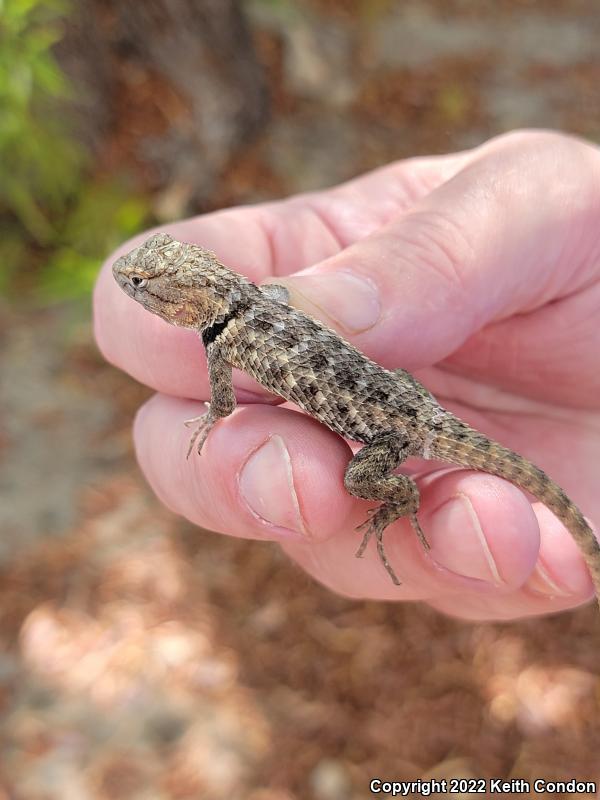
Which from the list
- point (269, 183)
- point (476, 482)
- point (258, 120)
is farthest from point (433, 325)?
point (258, 120)

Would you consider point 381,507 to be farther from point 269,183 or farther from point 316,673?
point 269,183

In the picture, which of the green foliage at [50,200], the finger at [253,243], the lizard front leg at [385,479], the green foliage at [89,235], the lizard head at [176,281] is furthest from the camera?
the green foliage at [89,235]

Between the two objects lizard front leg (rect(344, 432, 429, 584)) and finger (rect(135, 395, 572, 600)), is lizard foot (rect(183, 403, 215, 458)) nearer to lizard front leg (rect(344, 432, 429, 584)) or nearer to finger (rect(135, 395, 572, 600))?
finger (rect(135, 395, 572, 600))

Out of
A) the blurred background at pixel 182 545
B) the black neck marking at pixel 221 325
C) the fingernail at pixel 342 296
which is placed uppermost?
the fingernail at pixel 342 296

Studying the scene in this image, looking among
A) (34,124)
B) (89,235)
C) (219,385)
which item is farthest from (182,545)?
(34,124)

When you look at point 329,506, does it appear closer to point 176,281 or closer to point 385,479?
point 385,479

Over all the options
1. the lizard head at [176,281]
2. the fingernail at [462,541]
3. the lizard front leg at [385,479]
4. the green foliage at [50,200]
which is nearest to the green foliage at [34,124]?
the green foliage at [50,200]

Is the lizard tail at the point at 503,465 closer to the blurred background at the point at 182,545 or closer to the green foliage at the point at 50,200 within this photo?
the blurred background at the point at 182,545
